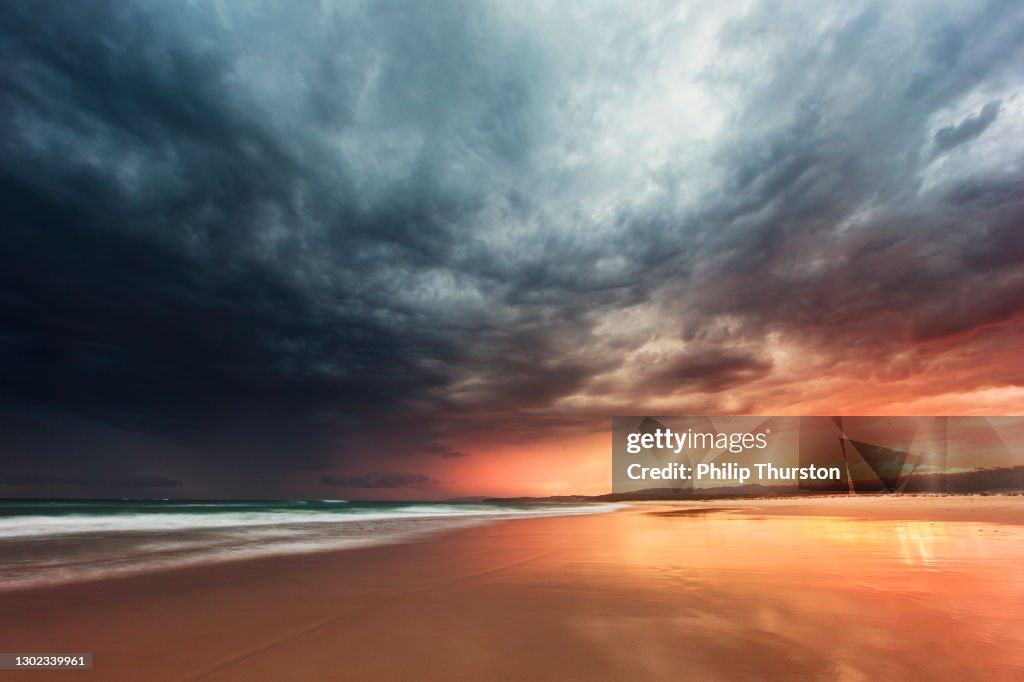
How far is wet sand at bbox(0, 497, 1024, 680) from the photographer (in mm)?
4031

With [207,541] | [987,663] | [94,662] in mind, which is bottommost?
[207,541]

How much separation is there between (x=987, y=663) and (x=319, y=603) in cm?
653

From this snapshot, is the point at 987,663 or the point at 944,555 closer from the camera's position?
the point at 987,663

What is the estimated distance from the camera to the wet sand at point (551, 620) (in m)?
4.03


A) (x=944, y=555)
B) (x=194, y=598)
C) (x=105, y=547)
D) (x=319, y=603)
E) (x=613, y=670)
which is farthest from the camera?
(x=105, y=547)

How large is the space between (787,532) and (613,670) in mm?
14656

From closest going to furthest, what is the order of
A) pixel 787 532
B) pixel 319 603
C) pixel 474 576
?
pixel 319 603, pixel 474 576, pixel 787 532

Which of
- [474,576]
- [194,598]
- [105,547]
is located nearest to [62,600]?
[194,598]

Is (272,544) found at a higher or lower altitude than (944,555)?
lower

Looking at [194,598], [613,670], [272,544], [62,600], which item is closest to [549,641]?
[613,670]

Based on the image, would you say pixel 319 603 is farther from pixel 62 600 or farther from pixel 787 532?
pixel 787 532

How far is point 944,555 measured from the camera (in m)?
9.91

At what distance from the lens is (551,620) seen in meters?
5.39

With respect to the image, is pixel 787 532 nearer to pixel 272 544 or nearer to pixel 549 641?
→ pixel 549 641
